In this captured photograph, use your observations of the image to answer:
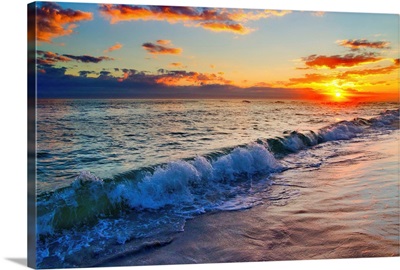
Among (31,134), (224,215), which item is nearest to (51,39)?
(31,134)

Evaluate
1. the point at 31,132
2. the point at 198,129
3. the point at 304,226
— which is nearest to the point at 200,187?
the point at 198,129

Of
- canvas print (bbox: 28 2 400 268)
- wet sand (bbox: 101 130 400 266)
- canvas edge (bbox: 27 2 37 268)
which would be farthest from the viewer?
wet sand (bbox: 101 130 400 266)

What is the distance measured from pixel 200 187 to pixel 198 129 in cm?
76

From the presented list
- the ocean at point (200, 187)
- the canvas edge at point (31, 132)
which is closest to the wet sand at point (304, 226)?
the ocean at point (200, 187)

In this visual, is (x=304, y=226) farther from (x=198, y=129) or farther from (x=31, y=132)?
(x=31, y=132)

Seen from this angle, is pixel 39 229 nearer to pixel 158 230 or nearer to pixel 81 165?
pixel 81 165

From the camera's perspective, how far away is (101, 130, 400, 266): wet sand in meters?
5.29

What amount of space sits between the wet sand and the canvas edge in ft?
2.17

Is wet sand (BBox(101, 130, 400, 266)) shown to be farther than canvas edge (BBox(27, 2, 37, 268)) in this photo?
Yes

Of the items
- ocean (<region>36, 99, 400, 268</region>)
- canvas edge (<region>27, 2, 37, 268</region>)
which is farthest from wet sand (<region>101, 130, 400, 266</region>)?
canvas edge (<region>27, 2, 37, 268</region>)

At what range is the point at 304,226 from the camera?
5617mm

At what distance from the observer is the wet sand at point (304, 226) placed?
5285mm

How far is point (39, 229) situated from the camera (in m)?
5.00

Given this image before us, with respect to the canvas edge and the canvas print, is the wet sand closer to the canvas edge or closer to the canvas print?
the canvas print
